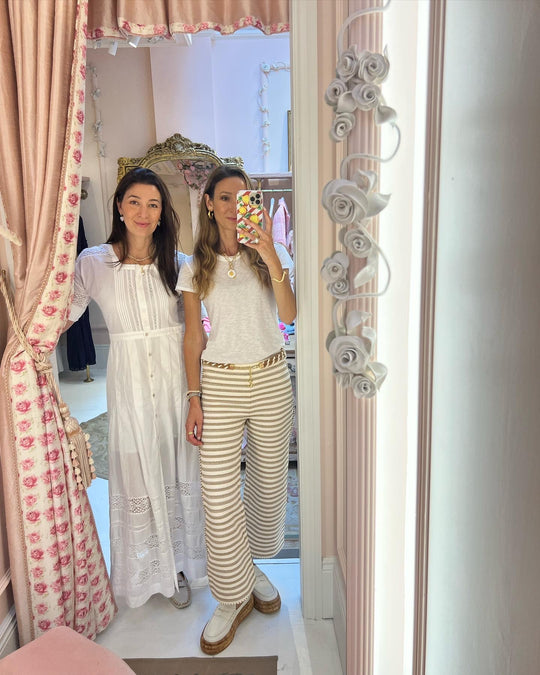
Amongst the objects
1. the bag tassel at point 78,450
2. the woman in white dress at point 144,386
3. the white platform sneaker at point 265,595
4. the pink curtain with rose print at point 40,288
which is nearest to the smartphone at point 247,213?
the woman in white dress at point 144,386

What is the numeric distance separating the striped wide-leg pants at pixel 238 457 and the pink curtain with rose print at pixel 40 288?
41cm

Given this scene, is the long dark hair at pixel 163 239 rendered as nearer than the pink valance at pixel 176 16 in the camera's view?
No

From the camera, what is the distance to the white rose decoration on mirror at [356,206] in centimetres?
78

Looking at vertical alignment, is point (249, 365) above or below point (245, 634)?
above

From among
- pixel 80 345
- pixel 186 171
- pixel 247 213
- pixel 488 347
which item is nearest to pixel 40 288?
pixel 247 213

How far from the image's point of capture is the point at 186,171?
3.06 meters

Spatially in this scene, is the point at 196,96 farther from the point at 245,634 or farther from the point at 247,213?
the point at 245,634

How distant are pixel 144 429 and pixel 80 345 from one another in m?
2.22

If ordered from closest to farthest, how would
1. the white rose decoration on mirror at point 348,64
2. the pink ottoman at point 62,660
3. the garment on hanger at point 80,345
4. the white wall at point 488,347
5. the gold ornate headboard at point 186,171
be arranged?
the white wall at point 488,347 < the white rose decoration on mirror at point 348,64 < the pink ottoman at point 62,660 < the gold ornate headboard at point 186,171 < the garment on hanger at point 80,345

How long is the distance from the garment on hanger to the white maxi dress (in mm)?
2088

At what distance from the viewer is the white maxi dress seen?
5.32 feet

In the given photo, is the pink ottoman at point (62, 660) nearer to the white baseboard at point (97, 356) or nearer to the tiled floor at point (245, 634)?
the tiled floor at point (245, 634)

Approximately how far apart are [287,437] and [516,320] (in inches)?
40.9

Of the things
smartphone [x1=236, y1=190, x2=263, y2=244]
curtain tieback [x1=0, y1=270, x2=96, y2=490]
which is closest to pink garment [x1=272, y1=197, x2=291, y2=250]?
smartphone [x1=236, y1=190, x2=263, y2=244]
